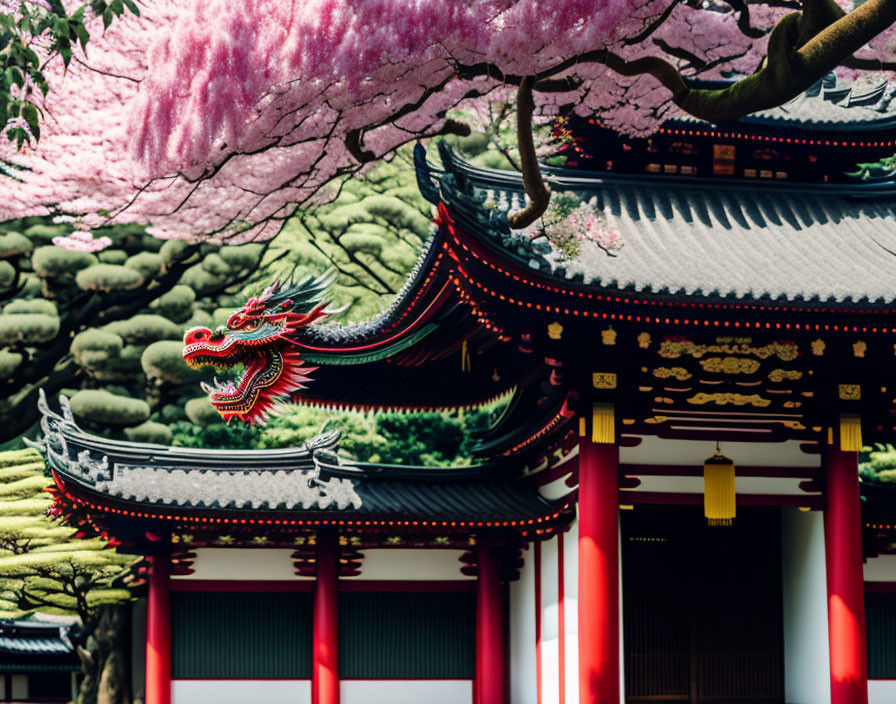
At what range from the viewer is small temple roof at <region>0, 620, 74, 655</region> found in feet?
80.9

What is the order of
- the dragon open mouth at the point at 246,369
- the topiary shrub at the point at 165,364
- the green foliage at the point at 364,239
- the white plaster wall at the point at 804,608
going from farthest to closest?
the green foliage at the point at 364,239, the topiary shrub at the point at 165,364, the dragon open mouth at the point at 246,369, the white plaster wall at the point at 804,608

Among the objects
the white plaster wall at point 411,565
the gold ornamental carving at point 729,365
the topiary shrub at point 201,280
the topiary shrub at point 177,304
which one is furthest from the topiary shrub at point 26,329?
the gold ornamental carving at point 729,365

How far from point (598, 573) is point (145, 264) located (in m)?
16.8

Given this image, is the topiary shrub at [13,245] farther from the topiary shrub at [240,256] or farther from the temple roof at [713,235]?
the temple roof at [713,235]

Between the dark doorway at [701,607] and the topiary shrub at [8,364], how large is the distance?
1599 centimetres

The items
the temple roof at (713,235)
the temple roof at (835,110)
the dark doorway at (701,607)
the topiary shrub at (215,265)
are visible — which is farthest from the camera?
the topiary shrub at (215,265)

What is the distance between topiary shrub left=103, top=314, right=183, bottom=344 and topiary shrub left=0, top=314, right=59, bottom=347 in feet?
4.16

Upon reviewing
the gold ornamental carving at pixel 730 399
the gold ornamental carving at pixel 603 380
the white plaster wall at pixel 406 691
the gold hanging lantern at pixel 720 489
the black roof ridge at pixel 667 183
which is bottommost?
the white plaster wall at pixel 406 691

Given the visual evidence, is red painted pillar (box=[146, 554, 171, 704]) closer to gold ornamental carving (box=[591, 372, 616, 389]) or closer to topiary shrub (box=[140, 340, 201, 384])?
gold ornamental carving (box=[591, 372, 616, 389])

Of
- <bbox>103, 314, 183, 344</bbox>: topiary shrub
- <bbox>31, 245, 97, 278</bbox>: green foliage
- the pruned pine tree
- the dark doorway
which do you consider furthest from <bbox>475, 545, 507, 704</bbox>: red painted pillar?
<bbox>31, 245, 97, 278</bbox>: green foliage

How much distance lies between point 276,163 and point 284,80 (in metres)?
2.17

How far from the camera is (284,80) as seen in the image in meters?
8.62

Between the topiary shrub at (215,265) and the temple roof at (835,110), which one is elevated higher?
the topiary shrub at (215,265)

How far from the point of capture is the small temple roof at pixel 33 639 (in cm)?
2466
